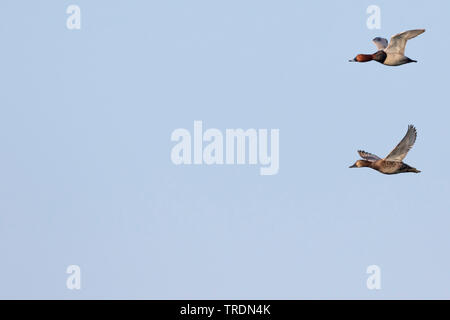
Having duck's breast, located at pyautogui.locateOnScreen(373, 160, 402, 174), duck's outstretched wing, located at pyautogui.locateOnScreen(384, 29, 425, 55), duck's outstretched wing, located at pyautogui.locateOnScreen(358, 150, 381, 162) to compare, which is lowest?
duck's breast, located at pyautogui.locateOnScreen(373, 160, 402, 174)

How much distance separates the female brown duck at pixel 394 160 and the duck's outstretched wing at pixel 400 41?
2626mm

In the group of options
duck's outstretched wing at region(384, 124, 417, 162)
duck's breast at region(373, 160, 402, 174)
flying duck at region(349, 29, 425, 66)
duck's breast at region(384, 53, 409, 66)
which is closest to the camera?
duck's outstretched wing at region(384, 124, 417, 162)

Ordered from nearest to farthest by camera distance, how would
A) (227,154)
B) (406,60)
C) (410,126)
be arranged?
(410,126)
(406,60)
(227,154)

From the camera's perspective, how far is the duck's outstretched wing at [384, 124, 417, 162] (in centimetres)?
3102

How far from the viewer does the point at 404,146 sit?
3150 cm

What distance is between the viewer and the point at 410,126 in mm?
30859

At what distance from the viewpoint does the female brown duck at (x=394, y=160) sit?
31.2 meters

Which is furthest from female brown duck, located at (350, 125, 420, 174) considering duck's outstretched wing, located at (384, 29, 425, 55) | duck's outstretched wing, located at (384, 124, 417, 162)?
duck's outstretched wing, located at (384, 29, 425, 55)

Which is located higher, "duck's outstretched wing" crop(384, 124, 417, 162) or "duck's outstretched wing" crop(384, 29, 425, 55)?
"duck's outstretched wing" crop(384, 29, 425, 55)

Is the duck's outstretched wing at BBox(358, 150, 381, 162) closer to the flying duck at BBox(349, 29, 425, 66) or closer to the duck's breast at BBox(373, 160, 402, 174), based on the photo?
the duck's breast at BBox(373, 160, 402, 174)
